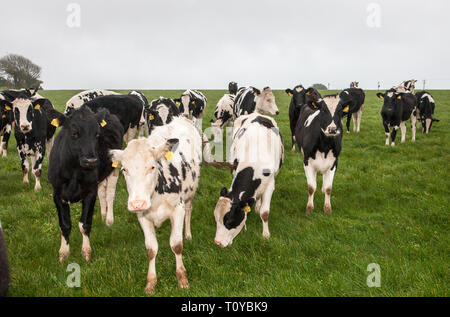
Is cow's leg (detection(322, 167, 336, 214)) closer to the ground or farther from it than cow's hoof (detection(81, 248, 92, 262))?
farther from it

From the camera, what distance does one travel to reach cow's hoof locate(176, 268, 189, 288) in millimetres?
3881

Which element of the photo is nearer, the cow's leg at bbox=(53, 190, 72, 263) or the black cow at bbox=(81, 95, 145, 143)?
the cow's leg at bbox=(53, 190, 72, 263)

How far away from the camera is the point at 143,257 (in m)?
4.56

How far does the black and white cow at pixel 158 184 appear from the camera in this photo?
344 cm

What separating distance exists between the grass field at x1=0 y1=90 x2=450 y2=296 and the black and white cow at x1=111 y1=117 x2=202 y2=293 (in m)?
0.45

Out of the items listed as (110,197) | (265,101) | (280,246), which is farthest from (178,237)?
(265,101)

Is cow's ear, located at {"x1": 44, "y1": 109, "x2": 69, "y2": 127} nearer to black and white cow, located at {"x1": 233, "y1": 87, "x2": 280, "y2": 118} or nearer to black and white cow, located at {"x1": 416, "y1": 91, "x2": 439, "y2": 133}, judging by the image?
black and white cow, located at {"x1": 233, "y1": 87, "x2": 280, "y2": 118}

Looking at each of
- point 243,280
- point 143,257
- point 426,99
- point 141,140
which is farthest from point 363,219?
point 426,99

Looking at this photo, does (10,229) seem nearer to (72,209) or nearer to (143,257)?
(72,209)

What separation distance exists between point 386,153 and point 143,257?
30.8 feet

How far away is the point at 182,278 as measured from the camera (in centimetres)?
395

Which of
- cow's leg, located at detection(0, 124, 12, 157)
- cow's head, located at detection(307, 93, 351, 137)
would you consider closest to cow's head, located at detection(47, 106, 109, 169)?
cow's head, located at detection(307, 93, 351, 137)

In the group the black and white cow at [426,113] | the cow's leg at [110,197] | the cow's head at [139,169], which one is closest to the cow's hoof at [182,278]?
the cow's head at [139,169]
